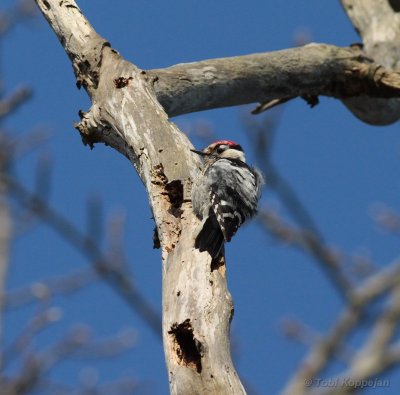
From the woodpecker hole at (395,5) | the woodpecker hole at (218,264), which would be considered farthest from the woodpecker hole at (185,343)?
the woodpecker hole at (395,5)

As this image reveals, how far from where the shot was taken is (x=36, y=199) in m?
6.44

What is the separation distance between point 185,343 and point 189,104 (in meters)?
2.21

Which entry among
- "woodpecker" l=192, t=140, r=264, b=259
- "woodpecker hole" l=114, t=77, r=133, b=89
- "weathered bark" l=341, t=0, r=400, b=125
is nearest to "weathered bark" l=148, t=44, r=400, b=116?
"weathered bark" l=341, t=0, r=400, b=125

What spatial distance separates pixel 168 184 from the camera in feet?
15.1

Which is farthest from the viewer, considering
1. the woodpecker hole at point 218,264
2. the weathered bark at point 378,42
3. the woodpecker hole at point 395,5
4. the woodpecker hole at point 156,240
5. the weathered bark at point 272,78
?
the woodpecker hole at point 395,5

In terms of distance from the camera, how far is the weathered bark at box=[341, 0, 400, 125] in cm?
698

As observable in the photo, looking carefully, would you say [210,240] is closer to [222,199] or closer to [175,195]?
[175,195]

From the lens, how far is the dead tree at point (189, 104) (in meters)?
3.84

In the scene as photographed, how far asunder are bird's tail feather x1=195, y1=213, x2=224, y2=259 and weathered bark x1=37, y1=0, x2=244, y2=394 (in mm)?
38

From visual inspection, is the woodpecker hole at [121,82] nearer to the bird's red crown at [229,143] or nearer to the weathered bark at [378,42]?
the bird's red crown at [229,143]

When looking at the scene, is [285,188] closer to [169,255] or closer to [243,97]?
[169,255]

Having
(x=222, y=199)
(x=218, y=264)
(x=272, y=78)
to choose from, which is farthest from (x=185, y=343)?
(x=272, y=78)

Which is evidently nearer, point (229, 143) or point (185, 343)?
point (185, 343)

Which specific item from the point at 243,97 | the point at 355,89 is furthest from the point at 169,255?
the point at 355,89
